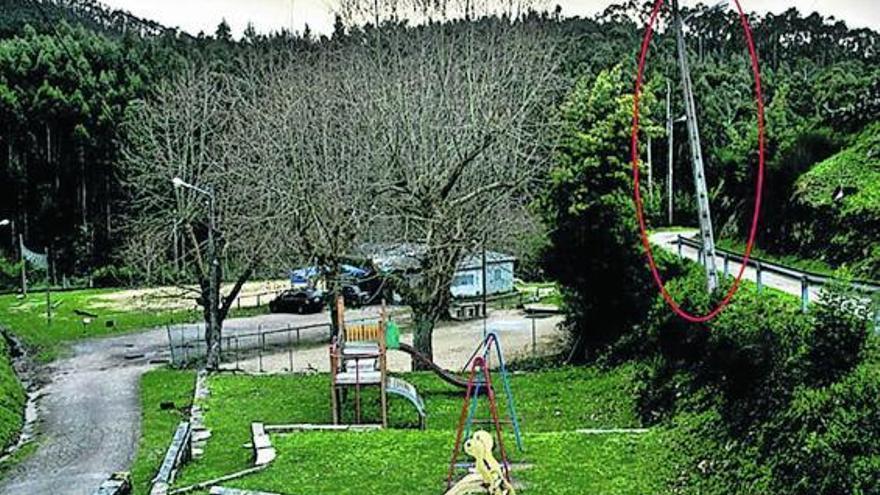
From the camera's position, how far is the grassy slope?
57.6 ft

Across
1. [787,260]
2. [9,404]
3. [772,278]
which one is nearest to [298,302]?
[9,404]

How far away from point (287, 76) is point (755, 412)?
60.4 feet

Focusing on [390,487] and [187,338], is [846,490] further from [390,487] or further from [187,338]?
[187,338]

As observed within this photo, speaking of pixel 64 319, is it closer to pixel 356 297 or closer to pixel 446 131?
pixel 356 297

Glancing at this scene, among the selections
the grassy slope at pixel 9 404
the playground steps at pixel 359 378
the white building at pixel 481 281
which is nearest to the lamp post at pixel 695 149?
the playground steps at pixel 359 378

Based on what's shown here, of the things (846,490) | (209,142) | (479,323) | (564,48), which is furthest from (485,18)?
(846,490)

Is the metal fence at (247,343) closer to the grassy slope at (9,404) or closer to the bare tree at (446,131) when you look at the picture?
the grassy slope at (9,404)

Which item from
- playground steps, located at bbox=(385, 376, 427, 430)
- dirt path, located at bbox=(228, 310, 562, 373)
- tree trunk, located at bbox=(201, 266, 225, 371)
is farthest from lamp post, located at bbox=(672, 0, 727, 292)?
tree trunk, located at bbox=(201, 266, 225, 371)

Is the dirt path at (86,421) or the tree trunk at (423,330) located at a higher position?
the tree trunk at (423,330)

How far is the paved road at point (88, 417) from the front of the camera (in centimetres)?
1470

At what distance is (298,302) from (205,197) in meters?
9.95

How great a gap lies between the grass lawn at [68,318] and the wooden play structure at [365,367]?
548 inches

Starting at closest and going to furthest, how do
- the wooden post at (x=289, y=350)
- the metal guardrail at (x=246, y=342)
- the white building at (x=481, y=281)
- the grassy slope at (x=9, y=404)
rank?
the grassy slope at (x=9, y=404) < the wooden post at (x=289, y=350) < the metal guardrail at (x=246, y=342) < the white building at (x=481, y=281)

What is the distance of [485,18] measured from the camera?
22.0 metres
